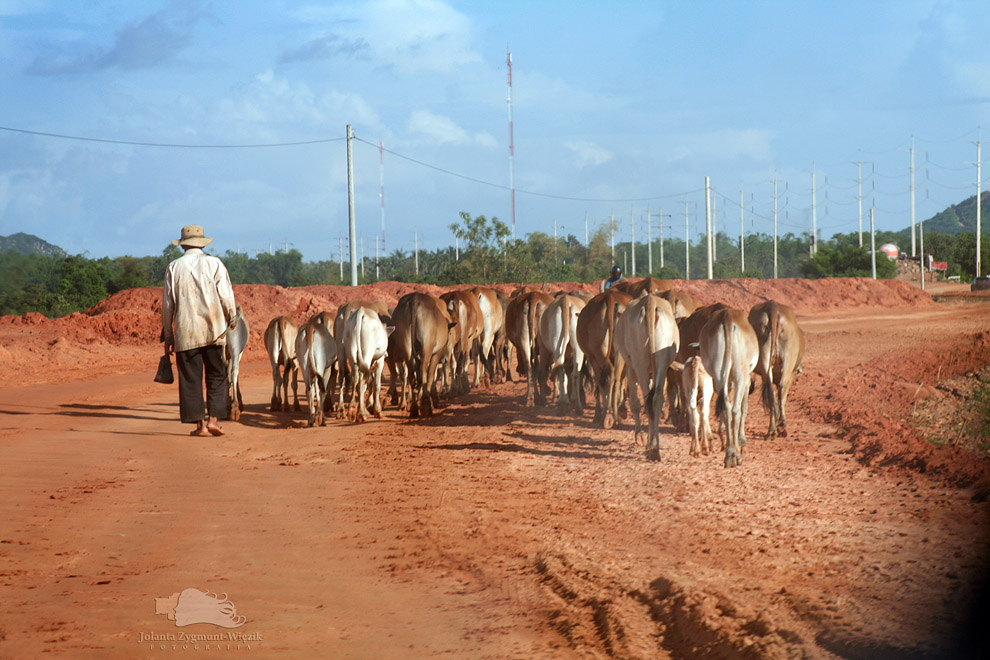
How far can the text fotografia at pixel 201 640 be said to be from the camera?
4.59 m

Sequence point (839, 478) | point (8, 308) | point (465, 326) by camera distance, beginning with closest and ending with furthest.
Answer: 1. point (839, 478)
2. point (465, 326)
3. point (8, 308)

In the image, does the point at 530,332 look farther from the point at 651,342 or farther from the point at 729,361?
the point at 729,361

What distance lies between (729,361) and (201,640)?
622 cm

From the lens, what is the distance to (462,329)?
16.4 meters

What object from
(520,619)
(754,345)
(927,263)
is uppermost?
(927,263)

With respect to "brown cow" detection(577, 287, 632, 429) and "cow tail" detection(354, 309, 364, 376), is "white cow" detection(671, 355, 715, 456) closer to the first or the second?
"brown cow" detection(577, 287, 632, 429)

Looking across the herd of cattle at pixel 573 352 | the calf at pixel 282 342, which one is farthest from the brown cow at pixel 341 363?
the calf at pixel 282 342

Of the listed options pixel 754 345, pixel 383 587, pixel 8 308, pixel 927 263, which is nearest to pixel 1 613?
pixel 383 587

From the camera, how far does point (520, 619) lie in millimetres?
5047

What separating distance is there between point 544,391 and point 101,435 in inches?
273

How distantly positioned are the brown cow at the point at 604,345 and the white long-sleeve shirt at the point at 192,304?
15.8 ft

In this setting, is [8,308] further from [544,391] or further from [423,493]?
[423,493]

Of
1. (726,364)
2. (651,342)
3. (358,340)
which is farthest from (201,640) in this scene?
(358,340)

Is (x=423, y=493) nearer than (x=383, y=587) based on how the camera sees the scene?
No
